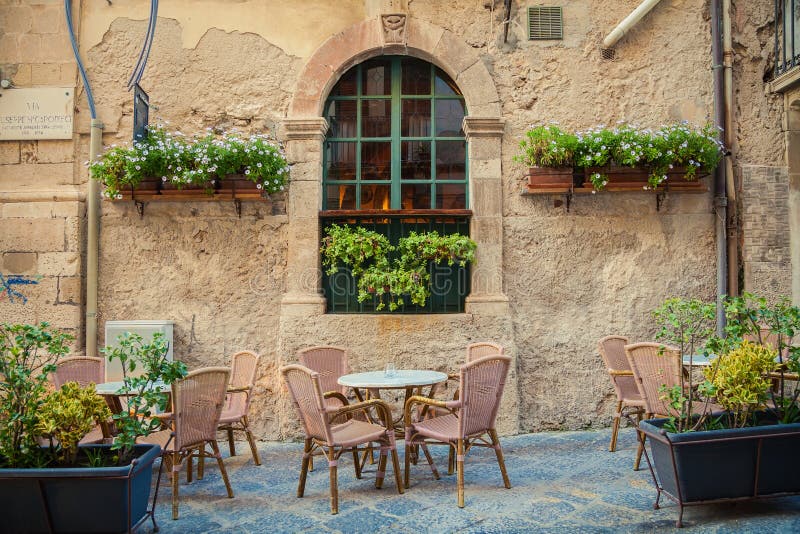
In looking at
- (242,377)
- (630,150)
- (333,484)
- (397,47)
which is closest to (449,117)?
(397,47)

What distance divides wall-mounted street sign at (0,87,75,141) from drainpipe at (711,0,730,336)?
588 cm

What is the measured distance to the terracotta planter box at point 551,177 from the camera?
5.66 meters

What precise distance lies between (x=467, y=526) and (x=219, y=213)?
12.1 feet

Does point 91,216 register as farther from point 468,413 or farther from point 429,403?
point 468,413

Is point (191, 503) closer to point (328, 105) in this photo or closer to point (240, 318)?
point (240, 318)

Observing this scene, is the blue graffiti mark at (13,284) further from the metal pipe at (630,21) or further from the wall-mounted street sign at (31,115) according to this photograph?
the metal pipe at (630,21)

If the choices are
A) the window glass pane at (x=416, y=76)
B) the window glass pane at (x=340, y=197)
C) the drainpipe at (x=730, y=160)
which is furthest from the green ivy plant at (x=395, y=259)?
the drainpipe at (x=730, y=160)

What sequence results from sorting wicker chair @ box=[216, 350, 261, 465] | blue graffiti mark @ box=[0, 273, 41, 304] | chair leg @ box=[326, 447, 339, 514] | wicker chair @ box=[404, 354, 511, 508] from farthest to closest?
blue graffiti mark @ box=[0, 273, 41, 304], wicker chair @ box=[216, 350, 261, 465], wicker chair @ box=[404, 354, 511, 508], chair leg @ box=[326, 447, 339, 514]

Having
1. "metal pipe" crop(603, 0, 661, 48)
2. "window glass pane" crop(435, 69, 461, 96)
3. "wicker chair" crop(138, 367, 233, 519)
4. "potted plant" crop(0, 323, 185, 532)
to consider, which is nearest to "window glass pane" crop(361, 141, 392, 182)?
"window glass pane" crop(435, 69, 461, 96)

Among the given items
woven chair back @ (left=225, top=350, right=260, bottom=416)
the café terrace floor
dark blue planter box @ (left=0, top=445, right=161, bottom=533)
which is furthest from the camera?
woven chair back @ (left=225, top=350, right=260, bottom=416)

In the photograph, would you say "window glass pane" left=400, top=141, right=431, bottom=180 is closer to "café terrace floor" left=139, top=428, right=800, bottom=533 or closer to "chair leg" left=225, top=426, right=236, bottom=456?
"café terrace floor" left=139, top=428, right=800, bottom=533

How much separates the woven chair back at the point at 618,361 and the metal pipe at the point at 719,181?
1.18m

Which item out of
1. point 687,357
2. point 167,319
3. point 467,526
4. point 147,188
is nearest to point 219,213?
point 147,188

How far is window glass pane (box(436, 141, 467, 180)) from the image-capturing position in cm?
616
